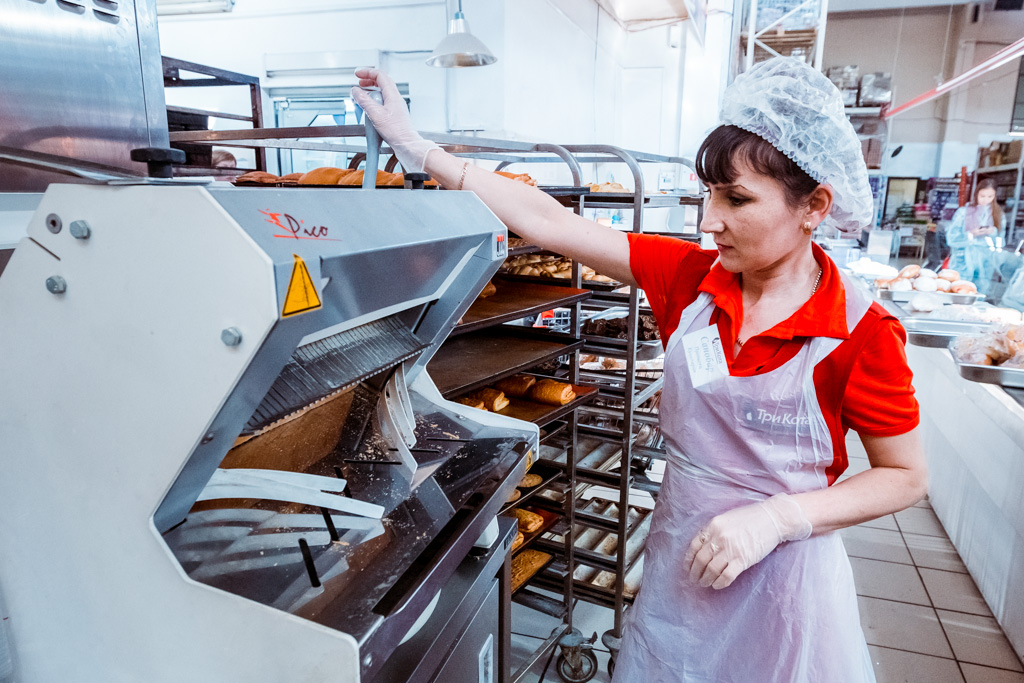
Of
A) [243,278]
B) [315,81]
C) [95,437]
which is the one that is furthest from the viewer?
[315,81]

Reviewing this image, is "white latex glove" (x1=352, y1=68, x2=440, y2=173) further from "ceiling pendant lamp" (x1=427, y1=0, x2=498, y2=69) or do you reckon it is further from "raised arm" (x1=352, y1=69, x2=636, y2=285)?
"ceiling pendant lamp" (x1=427, y1=0, x2=498, y2=69)

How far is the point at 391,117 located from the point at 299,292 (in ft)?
3.04

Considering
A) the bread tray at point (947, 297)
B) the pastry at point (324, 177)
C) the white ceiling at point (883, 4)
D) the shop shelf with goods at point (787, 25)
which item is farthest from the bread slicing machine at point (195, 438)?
the white ceiling at point (883, 4)

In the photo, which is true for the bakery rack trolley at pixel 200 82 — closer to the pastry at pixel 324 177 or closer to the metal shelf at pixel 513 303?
the pastry at pixel 324 177

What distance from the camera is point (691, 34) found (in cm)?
807

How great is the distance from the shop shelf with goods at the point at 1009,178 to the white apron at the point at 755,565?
4724 millimetres

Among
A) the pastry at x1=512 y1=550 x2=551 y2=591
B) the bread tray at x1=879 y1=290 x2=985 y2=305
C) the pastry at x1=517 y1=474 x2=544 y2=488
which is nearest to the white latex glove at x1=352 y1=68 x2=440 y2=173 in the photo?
the pastry at x1=517 y1=474 x2=544 y2=488

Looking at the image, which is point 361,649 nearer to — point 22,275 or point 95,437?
point 95,437

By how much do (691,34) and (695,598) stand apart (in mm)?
8261

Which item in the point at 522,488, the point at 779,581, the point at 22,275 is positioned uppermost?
the point at 22,275

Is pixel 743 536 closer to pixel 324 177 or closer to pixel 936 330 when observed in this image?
pixel 324 177

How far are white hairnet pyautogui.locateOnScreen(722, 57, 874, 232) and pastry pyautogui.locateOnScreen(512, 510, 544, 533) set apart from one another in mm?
1537

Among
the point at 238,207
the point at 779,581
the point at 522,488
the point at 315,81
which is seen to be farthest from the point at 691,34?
the point at 238,207

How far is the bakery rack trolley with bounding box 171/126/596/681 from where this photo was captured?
1733 mm
